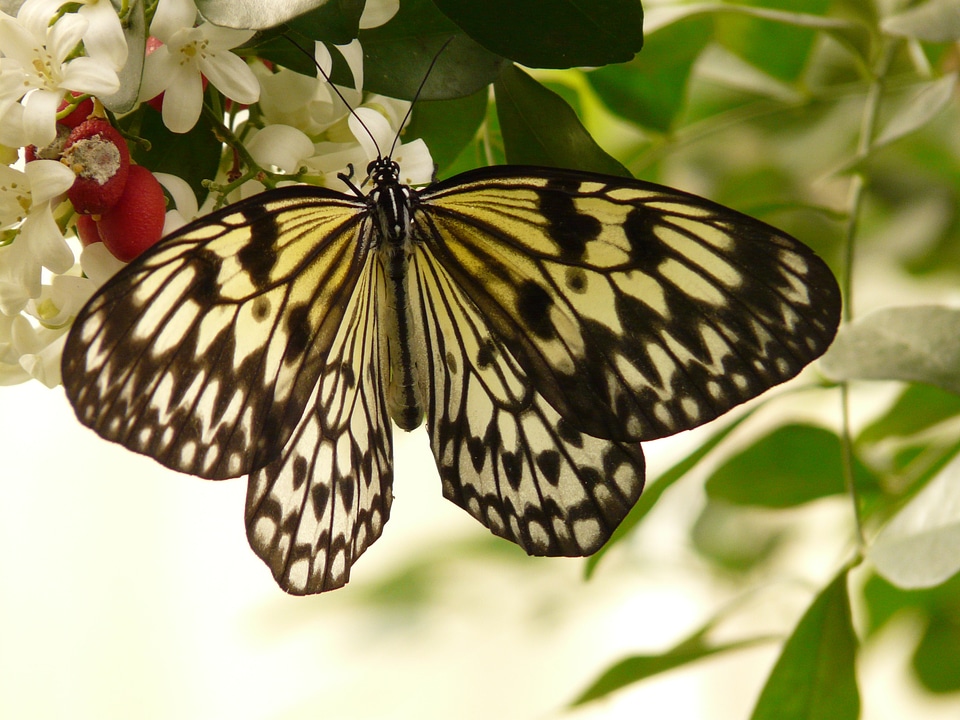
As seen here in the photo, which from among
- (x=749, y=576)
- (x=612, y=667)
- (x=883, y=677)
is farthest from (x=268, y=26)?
(x=883, y=677)

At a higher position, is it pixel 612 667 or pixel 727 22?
pixel 727 22

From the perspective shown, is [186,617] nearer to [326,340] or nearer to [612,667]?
[612,667]

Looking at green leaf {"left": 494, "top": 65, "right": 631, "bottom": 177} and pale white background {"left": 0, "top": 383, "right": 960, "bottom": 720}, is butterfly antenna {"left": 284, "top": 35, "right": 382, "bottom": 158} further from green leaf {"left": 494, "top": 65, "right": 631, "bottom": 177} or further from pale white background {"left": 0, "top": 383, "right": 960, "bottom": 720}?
pale white background {"left": 0, "top": 383, "right": 960, "bottom": 720}

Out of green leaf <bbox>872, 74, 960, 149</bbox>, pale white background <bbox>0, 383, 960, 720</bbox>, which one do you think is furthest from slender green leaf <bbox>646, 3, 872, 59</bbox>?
pale white background <bbox>0, 383, 960, 720</bbox>

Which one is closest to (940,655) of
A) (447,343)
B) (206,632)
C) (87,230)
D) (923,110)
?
(923,110)

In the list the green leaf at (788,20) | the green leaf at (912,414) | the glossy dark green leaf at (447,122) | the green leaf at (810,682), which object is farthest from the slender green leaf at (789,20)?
the green leaf at (810,682)

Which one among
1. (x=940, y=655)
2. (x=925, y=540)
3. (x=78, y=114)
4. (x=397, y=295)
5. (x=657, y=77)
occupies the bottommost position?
(x=940, y=655)

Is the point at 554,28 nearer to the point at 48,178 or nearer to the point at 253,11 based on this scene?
the point at 253,11
